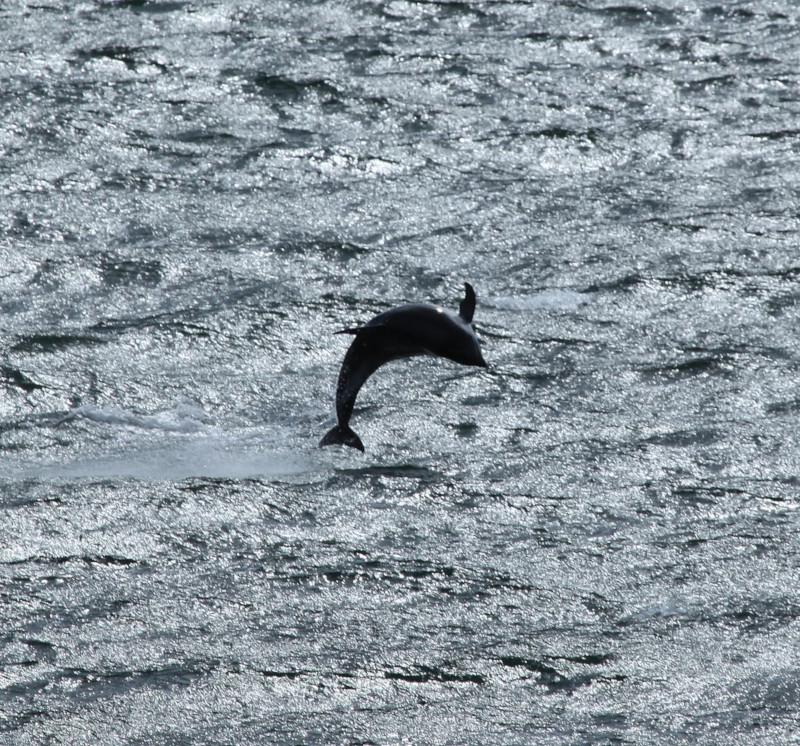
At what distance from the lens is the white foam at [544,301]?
463 inches

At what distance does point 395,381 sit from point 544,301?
1724mm

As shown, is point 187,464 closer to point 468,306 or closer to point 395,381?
point 395,381

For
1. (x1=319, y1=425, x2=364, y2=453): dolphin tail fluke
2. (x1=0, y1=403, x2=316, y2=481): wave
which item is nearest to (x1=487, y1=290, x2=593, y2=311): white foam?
(x1=0, y1=403, x2=316, y2=481): wave

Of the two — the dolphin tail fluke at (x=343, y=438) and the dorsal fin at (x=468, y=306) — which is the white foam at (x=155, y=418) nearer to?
the dolphin tail fluke at (x=343, y=438)

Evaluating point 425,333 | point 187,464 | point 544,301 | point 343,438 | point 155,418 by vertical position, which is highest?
point 425,333

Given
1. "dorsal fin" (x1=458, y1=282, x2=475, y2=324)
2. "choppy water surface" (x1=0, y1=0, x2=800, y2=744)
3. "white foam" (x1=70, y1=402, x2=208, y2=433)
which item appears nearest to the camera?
"dorsal fin" (x1=458, y1=282, x2=475, y2=324)

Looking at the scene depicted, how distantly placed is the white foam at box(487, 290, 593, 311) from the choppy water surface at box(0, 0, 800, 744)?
0.11ft

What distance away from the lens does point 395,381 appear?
1082cm

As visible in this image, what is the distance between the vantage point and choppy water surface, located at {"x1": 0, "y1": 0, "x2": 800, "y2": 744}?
8.05 metres

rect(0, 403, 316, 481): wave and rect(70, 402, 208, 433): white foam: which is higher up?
Result: rect(70, 402, 208, 433): white foam

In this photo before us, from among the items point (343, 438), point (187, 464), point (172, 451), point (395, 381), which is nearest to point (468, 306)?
point (343, 438)

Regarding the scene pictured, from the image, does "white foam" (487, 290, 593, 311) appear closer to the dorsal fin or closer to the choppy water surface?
the choppy water surface

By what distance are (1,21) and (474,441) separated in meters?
9.34

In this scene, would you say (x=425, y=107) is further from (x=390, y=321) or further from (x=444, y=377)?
(x=390, y=321)
